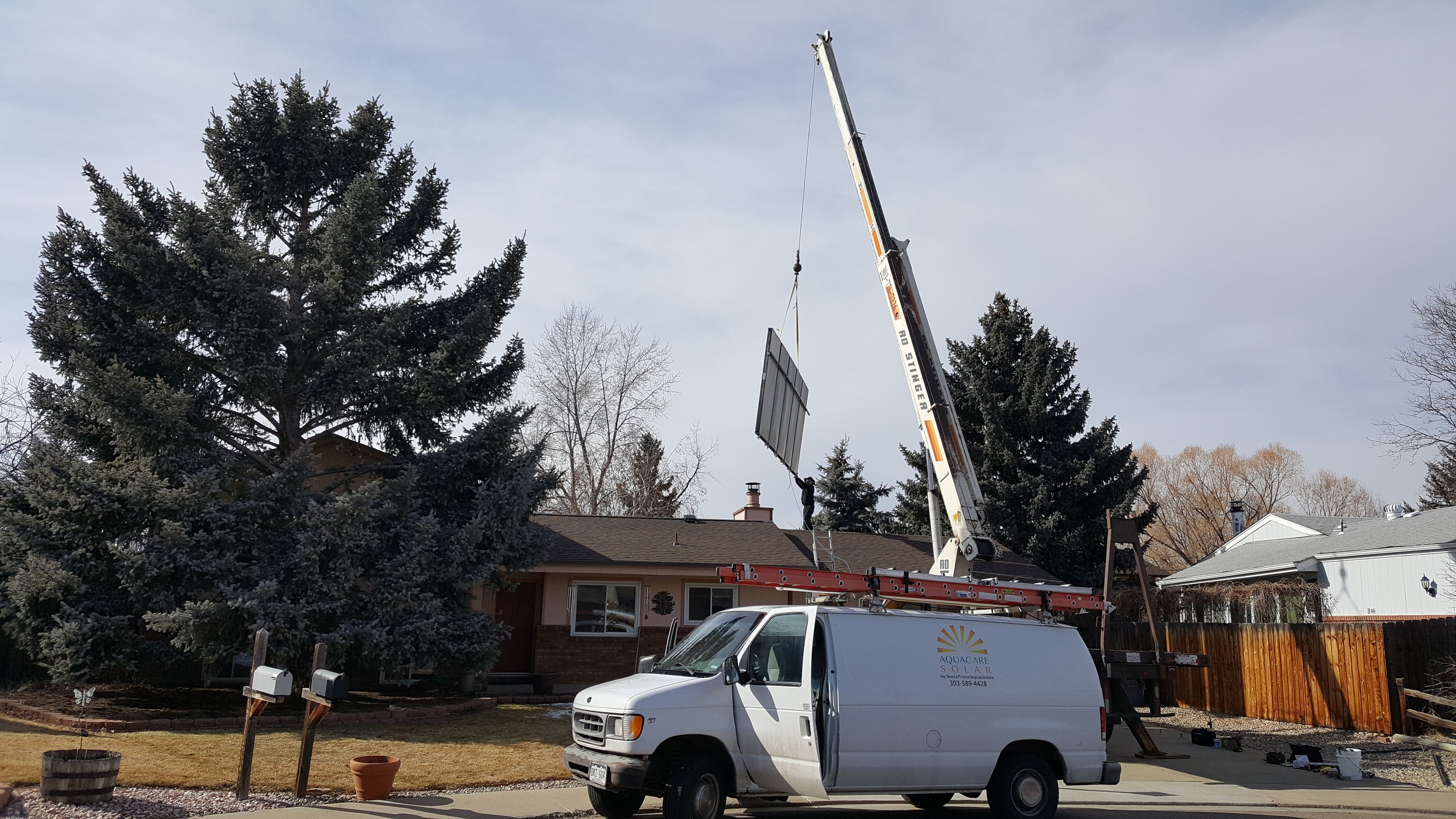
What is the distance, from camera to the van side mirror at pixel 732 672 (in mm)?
8781

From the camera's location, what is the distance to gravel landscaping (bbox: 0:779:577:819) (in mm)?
8539

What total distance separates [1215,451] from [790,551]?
4170 centimetres

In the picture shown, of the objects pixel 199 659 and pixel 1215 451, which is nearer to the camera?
pixel 199 659

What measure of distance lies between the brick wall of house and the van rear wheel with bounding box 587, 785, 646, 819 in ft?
38.1

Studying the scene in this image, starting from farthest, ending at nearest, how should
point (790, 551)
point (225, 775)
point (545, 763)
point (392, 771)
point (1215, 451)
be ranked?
point (1215, 451) < point (790, 551) < point (545, 763) < point (225, 775) < point (392, 771)

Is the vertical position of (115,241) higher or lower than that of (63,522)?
higher

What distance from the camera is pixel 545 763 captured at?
12.1m

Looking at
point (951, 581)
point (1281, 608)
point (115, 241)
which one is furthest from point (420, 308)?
point (1281, 608)

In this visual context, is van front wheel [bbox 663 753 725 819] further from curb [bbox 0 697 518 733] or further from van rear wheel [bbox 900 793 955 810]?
curb [bbox 0 697 518 733]

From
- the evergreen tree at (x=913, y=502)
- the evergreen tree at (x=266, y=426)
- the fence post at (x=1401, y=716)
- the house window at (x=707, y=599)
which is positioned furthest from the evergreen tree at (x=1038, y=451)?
the evergreen tree at (x=266, y=426)

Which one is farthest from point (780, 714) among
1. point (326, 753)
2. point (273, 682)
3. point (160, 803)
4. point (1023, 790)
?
point (326, 753)

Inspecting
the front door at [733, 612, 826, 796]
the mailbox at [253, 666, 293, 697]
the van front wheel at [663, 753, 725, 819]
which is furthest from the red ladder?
the mailbox at [253, 666, 293, 697]

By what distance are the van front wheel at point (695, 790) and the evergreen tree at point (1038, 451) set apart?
87.8 feet

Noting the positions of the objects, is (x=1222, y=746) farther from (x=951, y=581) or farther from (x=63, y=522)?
(x=63, y=522)
